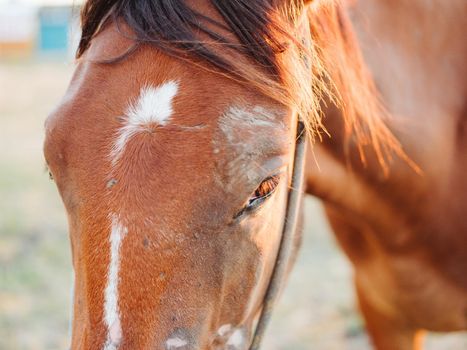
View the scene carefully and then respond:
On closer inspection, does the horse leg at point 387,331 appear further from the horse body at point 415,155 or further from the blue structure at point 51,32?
the blue structure at point 51,32

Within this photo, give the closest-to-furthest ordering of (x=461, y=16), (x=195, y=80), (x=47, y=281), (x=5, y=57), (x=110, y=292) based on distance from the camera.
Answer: (x=110, y=292)
(x=195, y=80)
(x=461, y=16)
(x=47, y=281)
(x=5, y=57)

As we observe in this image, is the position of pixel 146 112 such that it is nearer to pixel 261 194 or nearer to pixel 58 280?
pixel 261 194

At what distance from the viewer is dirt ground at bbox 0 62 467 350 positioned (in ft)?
11.4

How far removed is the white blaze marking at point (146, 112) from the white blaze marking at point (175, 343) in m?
0.33

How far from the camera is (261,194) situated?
120cm

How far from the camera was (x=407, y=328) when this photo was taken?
2.21 m

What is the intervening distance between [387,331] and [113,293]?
4.94ft

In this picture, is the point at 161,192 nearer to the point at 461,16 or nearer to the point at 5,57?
the point at 461,16

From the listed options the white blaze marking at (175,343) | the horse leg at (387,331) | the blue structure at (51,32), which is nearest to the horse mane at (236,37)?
the white blaze marking at (175,343)

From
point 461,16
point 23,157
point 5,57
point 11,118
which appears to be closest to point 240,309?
point 461,16

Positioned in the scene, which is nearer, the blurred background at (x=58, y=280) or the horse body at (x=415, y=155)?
the horse body at (x=415, y=155)

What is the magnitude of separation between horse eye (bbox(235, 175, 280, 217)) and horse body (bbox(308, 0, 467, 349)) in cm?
42

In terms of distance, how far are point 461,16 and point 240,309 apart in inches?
43.2

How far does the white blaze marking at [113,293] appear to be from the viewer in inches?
40.5
